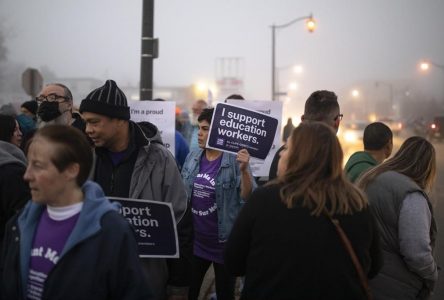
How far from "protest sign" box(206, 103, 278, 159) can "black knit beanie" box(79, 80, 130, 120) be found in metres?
1.31

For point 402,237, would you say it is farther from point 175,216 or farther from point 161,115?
point 161,115

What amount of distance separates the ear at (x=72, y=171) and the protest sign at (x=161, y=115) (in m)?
3.23

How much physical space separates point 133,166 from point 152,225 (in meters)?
0.44

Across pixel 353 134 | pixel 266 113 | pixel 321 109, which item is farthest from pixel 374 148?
pixel 353 134

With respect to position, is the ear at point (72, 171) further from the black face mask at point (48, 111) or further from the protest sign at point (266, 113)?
the protest sign at point (266, 113)

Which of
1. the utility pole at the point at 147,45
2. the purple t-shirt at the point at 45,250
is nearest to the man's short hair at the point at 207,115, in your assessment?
the purple t-shirt at the point at 45,250

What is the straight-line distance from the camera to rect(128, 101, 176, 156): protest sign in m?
5.41

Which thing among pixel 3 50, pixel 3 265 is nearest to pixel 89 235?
pixel 3 265

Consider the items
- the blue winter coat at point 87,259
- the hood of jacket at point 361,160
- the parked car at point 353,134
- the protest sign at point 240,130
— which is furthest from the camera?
the parked car at point 353,134

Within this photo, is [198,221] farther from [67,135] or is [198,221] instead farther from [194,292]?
[67,135]

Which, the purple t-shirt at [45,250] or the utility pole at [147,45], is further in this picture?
the utility pole at [147,45]

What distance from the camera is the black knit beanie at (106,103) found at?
9.71 ft

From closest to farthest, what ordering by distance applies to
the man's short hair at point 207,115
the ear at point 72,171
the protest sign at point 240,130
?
the ear at point 72,171
the protest sign at point 240,130
the man's short hair at point 207,115

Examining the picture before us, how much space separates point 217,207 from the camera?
4.15 m
